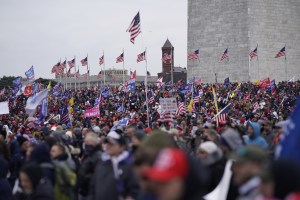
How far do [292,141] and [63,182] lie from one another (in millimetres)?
2884

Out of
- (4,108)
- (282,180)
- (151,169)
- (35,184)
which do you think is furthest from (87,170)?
(4,108)

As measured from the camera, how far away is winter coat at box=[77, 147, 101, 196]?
25.2ft

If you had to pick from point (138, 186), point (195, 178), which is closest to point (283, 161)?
point (195, 178)

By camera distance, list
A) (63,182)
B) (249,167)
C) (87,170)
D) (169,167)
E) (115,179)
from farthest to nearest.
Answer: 1. (87,170)
2. (63,182)
3. (115,179)
4. (249,167)
5. (169,167)

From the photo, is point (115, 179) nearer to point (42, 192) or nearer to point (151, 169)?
point (42, 192)

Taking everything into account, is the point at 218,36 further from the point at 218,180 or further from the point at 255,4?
the point at 218,180

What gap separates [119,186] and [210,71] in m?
51.6

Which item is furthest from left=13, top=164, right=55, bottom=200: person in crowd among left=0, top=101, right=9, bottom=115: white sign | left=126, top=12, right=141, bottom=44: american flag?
left=126, top=12, right=141, bottom=44: american flag

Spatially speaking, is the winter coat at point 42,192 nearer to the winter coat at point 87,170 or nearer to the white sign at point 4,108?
the winter coat at point 87,170

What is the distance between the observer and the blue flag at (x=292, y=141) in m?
5.18

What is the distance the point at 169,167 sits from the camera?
3396 millimetres

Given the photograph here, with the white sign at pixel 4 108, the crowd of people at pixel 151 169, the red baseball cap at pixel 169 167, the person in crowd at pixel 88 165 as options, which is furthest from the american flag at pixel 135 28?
the red baseball cap at pixel 169 167

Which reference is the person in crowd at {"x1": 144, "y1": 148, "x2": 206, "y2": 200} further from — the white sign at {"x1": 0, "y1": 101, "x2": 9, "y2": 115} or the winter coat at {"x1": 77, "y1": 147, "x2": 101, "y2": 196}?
the white sign at {"x1": 0, "y1": 101, "x2": 9, "y2": 115}

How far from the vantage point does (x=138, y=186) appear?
622 cm
